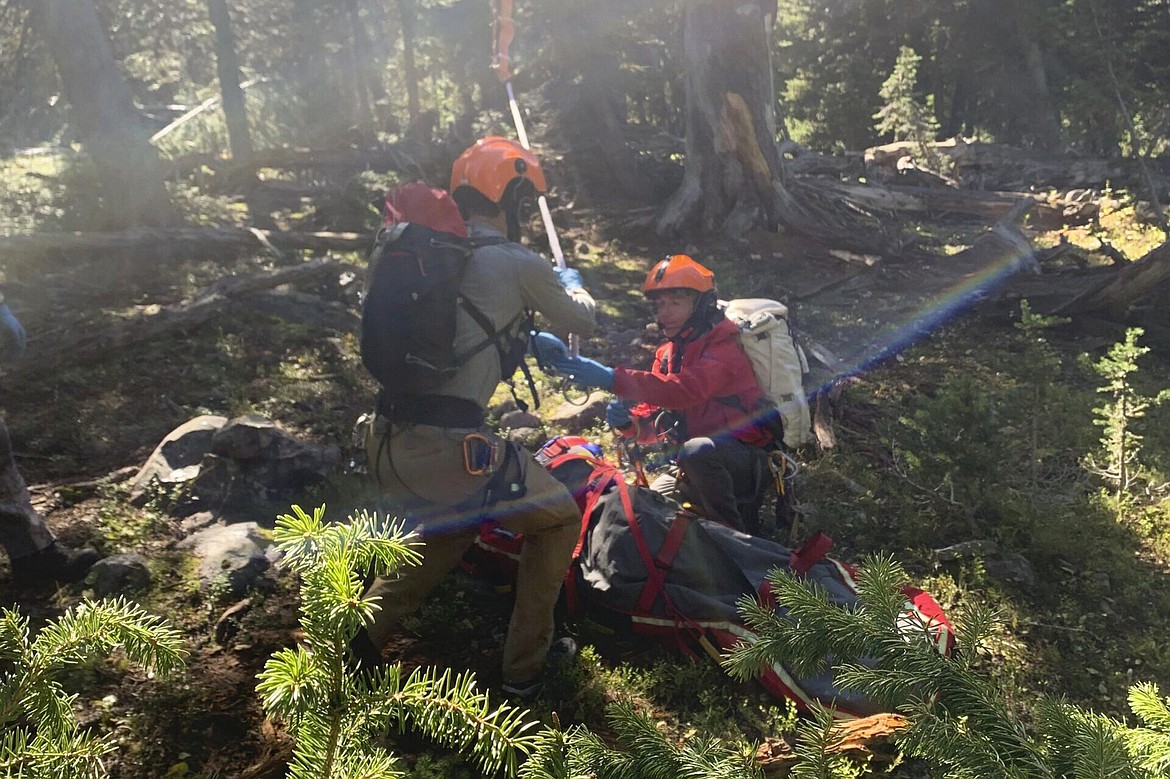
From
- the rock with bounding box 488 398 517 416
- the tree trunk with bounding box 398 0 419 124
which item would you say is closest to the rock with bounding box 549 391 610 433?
the rock with bounding box 488 398 517 416

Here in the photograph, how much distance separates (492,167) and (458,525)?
6.28 feet

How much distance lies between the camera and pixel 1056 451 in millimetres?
6488

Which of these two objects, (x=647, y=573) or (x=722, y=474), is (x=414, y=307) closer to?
(x=647, y=573)

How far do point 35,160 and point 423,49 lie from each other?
41.4ft

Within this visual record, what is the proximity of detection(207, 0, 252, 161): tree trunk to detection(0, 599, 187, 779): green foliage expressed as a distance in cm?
1756

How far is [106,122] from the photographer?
39.5 feet

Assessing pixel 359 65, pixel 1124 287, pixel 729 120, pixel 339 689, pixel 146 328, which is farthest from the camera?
pixel 359 65

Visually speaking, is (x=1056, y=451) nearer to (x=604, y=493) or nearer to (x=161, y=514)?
(x=604, y=493)

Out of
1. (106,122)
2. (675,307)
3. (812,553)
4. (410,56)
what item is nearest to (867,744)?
(812,553)

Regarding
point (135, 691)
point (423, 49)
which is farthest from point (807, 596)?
point (423, 49)

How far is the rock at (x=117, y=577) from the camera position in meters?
4.46

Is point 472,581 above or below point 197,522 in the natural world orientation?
below

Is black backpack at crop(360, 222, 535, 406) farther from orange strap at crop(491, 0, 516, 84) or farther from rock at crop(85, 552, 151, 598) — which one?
orange strap at crop(491, 0, 516, 84)

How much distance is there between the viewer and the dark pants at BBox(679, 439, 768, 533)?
198 inches
